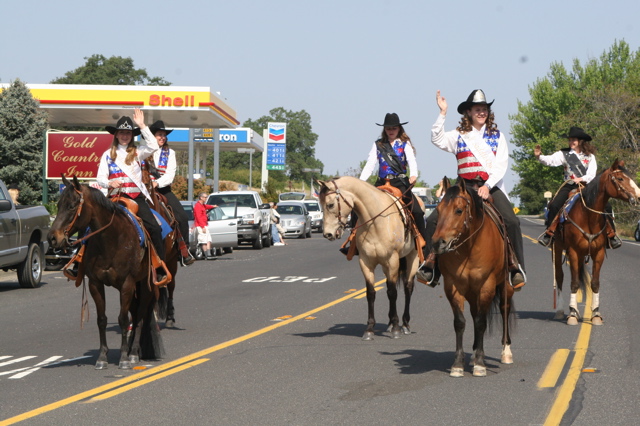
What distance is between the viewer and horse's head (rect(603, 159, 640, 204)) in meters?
12.2

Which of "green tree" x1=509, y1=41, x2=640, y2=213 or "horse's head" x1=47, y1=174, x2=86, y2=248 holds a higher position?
"green tree" x1=509, y1=41, x2=640, y2=213

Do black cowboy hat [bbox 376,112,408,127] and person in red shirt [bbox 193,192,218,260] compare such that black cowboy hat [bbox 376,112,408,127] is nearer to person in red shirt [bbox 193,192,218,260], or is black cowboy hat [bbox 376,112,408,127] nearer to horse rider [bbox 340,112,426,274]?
horse rider [bbox 340,112,426,274]

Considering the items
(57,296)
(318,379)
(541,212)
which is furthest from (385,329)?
(541,212)

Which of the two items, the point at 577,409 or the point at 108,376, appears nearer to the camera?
the point at 577,409

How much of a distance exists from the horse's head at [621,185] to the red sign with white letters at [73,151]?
3031 cm

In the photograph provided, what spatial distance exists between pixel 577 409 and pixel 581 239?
6031 millimetres

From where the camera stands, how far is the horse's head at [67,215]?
8.74 metres

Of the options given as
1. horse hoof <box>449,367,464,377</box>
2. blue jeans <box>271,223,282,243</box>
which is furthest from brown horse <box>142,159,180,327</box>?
blue jeans <box>271,223,282,243</box>

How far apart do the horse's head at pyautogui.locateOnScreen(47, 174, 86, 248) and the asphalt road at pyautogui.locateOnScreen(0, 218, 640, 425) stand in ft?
4.35

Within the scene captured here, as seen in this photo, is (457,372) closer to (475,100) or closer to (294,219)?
(475,100)

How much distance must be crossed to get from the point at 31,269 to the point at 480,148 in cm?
1245

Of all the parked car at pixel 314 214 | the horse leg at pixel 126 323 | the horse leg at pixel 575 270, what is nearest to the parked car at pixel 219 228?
the horse leg at pixel 575 270

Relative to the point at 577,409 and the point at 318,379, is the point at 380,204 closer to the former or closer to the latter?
the point at 318,379

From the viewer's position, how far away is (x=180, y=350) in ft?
34.8
